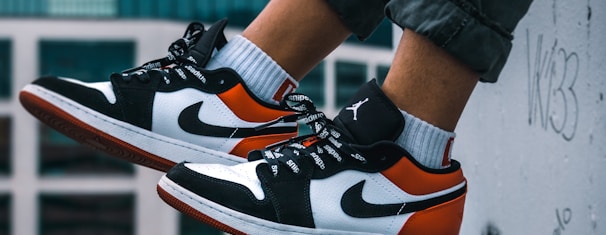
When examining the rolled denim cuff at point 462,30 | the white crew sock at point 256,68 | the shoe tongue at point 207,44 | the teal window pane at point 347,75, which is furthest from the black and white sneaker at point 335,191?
the teal window pane at point 347,75

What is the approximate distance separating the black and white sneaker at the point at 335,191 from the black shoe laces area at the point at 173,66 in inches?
17.4

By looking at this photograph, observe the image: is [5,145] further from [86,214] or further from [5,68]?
[86,214]

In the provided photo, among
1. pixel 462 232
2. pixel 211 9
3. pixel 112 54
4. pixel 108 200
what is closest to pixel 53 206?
pixel 108 200

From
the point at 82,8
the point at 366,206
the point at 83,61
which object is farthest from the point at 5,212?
the point at 366,206

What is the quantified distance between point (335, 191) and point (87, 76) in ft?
103

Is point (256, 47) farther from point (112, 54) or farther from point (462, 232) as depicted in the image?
point (112, 54)

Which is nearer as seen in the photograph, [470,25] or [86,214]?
[470,25]

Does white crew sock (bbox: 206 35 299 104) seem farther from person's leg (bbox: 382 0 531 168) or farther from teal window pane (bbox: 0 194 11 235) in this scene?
teal window pane (bbox: 0 194 11 235)

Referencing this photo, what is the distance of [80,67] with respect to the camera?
105 feet

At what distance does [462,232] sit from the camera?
3348mm

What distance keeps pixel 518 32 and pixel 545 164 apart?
55 cm

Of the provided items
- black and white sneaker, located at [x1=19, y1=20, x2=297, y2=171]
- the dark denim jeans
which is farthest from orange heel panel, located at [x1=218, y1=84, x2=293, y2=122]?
the dark denim jeans

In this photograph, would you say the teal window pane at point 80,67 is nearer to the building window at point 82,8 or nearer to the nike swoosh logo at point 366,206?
the building window at point 82,8

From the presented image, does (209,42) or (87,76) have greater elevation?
(209,42)
